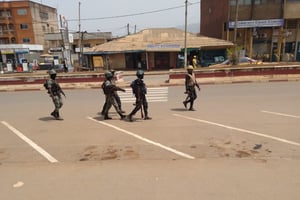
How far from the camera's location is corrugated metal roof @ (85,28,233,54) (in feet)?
96.8

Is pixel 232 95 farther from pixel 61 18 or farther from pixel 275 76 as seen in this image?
pixel 61 18

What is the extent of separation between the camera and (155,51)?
30.3 m

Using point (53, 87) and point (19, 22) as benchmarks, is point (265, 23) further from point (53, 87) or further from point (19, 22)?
point (19, 22)

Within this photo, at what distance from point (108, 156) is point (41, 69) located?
3843 centimetres

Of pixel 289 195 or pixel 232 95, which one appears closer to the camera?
pixel 289 195

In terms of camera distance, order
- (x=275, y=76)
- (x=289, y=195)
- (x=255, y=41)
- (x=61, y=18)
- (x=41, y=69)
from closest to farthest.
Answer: (x=289, y=195)
(x=275, y=76)
(x=61, y=18)
(x=255, y=41)
(x=41, y=69)

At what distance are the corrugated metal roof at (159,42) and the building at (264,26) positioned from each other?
13.4ft

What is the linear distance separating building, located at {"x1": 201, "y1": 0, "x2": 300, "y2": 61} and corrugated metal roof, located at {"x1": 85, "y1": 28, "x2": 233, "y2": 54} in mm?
4094

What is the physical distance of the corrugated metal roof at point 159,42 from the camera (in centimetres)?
2952

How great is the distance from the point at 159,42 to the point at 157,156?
91.8ft

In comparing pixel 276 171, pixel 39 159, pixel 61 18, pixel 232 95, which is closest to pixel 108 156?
pixel 39 159

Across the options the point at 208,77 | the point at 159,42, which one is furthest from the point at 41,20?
the point at 208,77

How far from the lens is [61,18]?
29031 millimetres

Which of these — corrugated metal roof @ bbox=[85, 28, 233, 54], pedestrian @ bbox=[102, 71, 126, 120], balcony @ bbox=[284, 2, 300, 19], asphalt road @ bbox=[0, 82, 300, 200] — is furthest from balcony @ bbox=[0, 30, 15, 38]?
pedestrian @ bbox=[102, 71, 126, 120]
